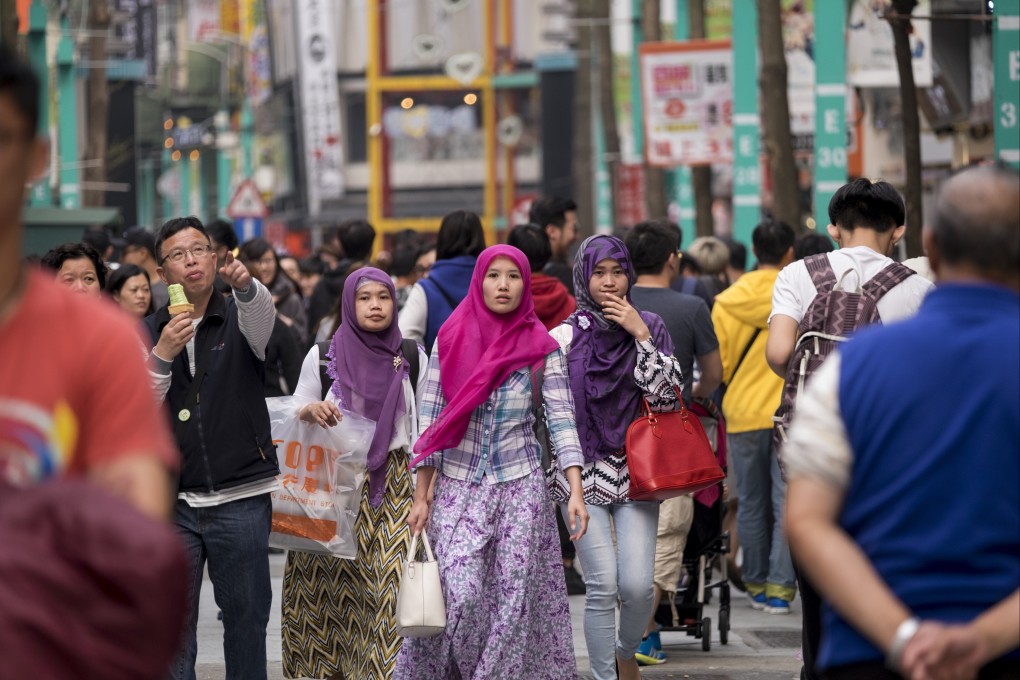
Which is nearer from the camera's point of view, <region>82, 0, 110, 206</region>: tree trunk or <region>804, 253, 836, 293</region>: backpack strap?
<region>804, 253, 836, 293</region>: backpack strap

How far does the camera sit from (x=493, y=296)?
269 inches

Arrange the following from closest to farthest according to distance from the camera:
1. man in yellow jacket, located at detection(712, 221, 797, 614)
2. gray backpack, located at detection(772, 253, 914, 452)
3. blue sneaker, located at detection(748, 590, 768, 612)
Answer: gray backpack, located at detection(772, 253, 914, 452) → man in yellow jacket, located at detection(712, 221, 797, 614) → blue sneaker, located at detection(748, 590, 768, 612)

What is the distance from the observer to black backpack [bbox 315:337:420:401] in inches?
295

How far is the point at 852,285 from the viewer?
239 inches

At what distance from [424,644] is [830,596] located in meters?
3.65

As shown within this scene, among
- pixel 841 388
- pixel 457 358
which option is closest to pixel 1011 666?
pixel 841 388

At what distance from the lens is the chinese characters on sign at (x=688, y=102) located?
20.7 metres

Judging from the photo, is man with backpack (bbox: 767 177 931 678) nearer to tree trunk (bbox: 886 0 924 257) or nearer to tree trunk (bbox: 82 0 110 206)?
tree trunk (bbox: 886 0 924 257)

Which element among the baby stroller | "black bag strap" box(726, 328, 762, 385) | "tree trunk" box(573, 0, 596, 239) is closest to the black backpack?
the baby stroller

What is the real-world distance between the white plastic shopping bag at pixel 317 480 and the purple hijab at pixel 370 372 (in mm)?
102

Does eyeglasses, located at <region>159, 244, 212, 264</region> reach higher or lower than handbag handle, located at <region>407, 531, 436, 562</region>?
higher

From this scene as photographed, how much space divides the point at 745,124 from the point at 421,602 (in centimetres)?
1314

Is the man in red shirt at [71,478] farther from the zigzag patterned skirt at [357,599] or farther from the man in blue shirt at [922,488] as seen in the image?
the zigzag patterned skirt at [357,599]

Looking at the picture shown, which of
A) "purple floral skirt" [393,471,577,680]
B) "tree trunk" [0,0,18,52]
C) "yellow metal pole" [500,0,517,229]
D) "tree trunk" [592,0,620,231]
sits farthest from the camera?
"yellow metal pole" [500,0,517,229]
